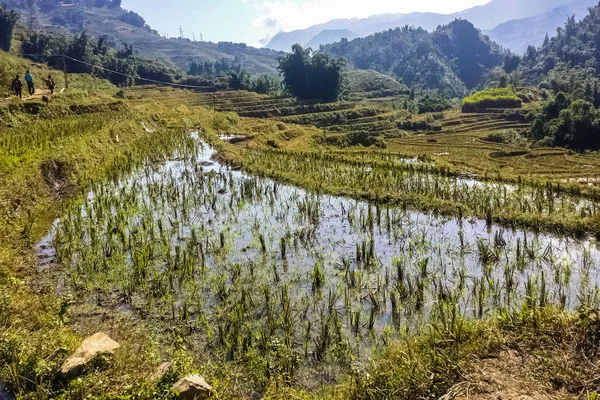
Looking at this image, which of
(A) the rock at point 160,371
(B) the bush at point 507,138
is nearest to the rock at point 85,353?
(A) the rock at point 160,371

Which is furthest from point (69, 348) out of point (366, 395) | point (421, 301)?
point (421, 301)

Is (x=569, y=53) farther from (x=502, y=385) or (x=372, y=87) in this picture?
(x=502, y=385)

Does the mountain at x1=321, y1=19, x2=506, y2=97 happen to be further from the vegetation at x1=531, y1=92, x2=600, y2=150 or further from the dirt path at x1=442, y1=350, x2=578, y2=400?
the dirt path at x1=442, y1=350, x2=578, y2=400

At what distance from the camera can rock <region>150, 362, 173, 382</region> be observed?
4020 mm

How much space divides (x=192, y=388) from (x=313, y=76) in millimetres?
53065

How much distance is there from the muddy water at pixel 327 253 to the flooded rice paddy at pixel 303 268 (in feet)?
0.10

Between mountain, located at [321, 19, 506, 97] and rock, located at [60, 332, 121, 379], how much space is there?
127m

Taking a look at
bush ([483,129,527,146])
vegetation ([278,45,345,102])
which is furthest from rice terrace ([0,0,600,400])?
Answer: vegetation ([278,45,345,102])

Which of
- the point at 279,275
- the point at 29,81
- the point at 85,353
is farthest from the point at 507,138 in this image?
the point at 85,353

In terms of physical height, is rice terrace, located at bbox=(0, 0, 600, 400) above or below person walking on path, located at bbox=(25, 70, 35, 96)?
below

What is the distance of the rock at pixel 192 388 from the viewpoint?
12.2 feet

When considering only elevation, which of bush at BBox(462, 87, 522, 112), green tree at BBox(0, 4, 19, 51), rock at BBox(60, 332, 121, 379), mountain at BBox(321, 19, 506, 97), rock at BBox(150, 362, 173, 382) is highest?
mountain at BBox(321, 19, 506, 97)

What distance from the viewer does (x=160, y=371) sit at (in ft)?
13.7

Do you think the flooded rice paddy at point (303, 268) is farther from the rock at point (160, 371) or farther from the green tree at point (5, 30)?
the green tree at point (5, 30)
